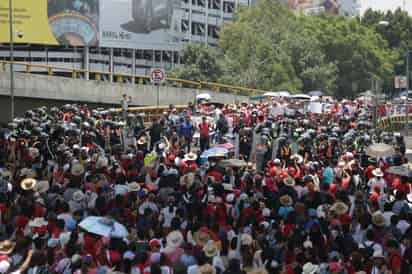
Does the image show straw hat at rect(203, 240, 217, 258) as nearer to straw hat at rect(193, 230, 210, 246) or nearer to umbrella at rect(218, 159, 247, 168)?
straw hat at rect(193, 230, 210, 246)

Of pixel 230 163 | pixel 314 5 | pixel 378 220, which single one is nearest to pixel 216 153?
pixel 230 163

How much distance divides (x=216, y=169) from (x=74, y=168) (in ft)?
8.89

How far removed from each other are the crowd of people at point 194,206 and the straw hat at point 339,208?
0.02 m

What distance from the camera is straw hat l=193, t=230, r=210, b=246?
1248cm

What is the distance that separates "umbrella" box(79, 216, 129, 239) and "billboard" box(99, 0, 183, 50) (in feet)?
190

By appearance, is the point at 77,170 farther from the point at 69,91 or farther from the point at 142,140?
the point at 69,91

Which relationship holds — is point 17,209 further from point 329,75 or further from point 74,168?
point 329,75

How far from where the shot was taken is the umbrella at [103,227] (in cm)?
1239

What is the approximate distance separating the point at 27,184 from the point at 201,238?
4.51m

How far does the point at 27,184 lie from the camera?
15.8 meters

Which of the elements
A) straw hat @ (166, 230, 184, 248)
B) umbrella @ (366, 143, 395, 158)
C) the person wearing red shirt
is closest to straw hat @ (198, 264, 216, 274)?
straw hat @ (166, 230, 184, 248)

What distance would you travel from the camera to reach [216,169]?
1727cm

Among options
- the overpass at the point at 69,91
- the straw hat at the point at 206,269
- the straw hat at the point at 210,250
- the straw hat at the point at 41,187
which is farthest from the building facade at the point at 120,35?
the straw hat at the point at 206,269

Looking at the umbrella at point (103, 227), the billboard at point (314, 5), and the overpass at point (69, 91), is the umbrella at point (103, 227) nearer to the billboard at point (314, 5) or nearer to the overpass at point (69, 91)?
the overpass at point (69, 91)
